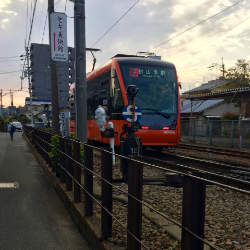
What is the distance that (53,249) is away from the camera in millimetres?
3535

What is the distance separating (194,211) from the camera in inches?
71.9

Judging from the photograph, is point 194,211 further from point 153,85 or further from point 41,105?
point 41,105

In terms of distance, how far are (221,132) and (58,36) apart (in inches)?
504

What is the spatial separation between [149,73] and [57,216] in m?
7.52

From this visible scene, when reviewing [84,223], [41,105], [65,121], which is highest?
[41,105]

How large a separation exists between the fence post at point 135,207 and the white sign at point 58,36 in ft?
25.6

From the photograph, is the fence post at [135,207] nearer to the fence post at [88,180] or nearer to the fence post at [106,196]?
the fence post at [106,196]

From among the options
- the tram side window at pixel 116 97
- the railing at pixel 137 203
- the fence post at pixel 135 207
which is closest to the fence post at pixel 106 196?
the railing at pixel 137 203

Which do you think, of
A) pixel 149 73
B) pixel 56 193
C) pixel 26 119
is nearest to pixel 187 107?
pixel 149 73

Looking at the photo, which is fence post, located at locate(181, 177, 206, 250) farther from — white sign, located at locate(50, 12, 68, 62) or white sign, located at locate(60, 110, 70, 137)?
white sign, located at locate(50, 12, 68, 62)

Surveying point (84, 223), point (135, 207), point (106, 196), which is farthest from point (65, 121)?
point (135, 207)

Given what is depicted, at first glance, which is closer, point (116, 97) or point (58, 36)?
point (58, 36)

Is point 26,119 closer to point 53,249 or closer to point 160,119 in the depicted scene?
point 160,119

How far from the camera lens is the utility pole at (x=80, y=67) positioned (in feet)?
24.4
